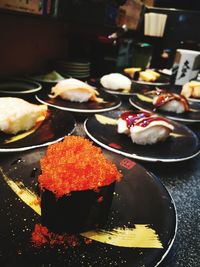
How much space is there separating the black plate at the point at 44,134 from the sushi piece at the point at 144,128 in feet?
0.95

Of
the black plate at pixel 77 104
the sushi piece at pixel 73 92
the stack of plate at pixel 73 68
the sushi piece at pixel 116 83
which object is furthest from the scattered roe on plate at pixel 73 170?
the stack of plate at pixel 73 68

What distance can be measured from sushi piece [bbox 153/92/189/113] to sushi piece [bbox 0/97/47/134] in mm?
990

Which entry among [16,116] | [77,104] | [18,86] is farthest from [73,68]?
[16,116]

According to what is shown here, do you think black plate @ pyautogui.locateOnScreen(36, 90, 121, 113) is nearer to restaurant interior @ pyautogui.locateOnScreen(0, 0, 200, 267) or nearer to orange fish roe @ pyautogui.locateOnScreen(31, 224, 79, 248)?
restaurant interior @ pyautogui.locateOnScreen(0, 0, 200, 267)

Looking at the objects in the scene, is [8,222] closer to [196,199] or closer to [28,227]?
[28,227]

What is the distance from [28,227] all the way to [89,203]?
182mm

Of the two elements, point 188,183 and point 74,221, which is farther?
point 188,183

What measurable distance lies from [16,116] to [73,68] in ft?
5.32

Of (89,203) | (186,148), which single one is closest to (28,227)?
(89,203)

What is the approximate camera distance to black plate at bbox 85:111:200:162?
126 centimetres

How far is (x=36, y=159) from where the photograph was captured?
1070mm

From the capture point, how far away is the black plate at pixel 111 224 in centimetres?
66

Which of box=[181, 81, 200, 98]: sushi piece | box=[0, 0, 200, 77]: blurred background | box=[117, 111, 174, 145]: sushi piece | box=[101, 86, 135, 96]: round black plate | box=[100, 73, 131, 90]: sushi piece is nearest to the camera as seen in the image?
box=[117, 111, 174, 145]: sushi piece

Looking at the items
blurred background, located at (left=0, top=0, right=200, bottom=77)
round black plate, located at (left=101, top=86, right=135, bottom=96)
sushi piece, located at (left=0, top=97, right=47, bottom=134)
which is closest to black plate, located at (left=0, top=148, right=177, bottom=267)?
sushi piece, located at (left=0, top=97, right=47, bottom=134)
